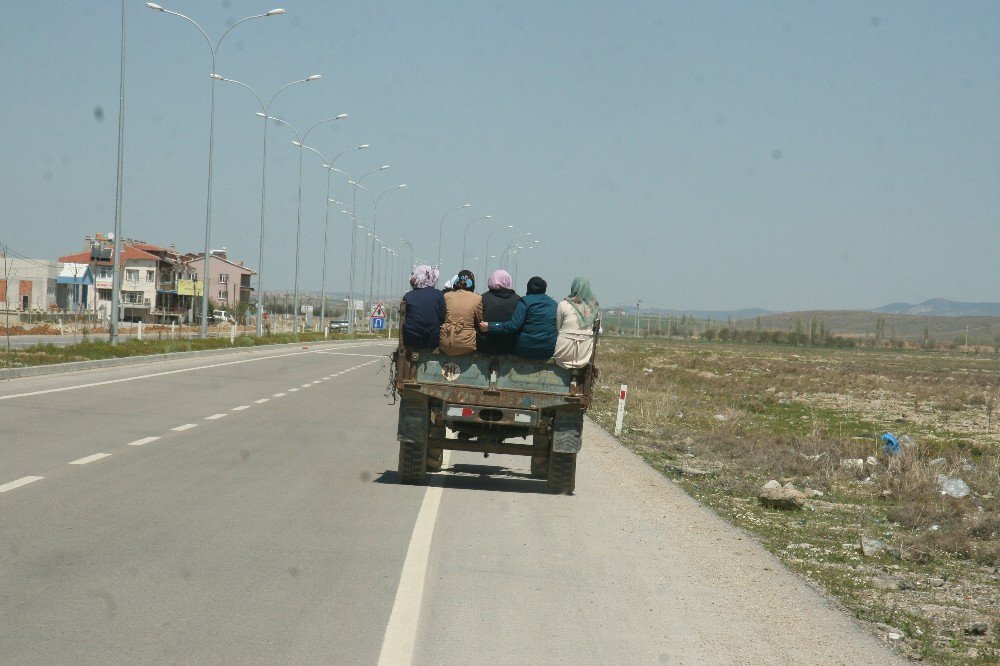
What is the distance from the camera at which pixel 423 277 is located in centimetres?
1359

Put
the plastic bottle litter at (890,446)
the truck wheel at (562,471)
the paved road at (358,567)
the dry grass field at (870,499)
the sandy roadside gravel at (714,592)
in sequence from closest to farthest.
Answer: the paved road at (358,567) < the sandy roadside gravel at (714,592) < the dry grass field at (870,499) < the truck wheel at (562,471) < the plastic bottle litter at (890,446)

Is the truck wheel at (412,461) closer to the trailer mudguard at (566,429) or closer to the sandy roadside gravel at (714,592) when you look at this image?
the trailer mudguard at (566,429)

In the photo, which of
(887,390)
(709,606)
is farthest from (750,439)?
(887,390)

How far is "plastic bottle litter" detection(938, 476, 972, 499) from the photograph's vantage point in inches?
591

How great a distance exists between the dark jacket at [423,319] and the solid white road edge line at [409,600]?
2407 millimetres

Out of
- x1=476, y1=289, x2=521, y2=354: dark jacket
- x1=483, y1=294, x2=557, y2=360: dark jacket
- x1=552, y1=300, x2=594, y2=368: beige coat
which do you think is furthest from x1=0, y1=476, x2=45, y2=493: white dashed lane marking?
x1=552, y1=300, x2=594, y2=368: beige coat

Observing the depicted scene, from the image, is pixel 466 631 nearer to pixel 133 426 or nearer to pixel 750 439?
pixel 133 426

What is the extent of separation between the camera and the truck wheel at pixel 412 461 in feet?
43.2

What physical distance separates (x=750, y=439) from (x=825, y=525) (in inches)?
422

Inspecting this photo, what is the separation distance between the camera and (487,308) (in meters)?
13.5

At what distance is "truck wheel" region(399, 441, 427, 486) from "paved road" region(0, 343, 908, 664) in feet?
0.66

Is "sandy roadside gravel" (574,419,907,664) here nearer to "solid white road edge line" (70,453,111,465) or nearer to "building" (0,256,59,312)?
"solid white road edge line" (70,453,111,465)

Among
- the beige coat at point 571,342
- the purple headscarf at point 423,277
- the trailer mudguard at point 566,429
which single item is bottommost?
the trailer mudguard at point 566,429

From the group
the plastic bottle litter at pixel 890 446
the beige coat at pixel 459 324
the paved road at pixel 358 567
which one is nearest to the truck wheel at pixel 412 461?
the paved road at pixel 358 567
